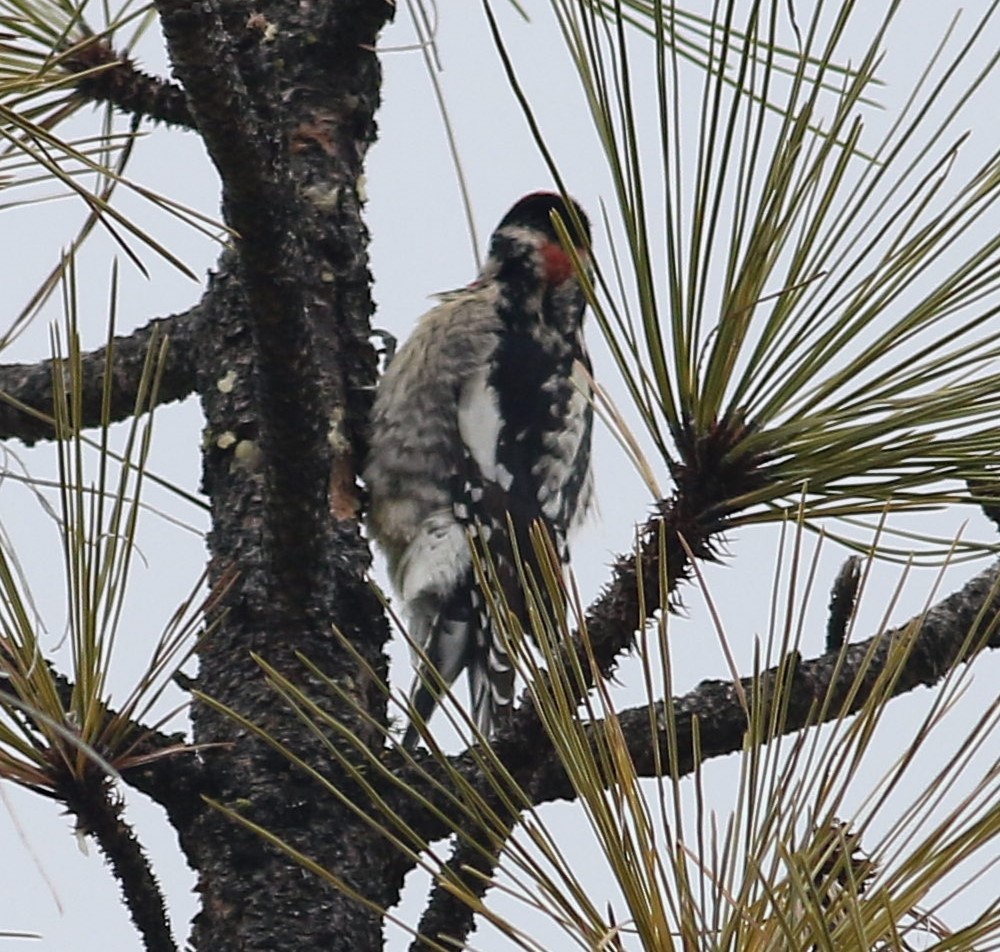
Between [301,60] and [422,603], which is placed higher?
[301,60]

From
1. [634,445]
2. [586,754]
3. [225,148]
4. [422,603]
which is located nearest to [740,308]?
[634,445]

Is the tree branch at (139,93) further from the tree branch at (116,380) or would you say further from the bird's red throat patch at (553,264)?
the bird's red throat patch at (553,264)

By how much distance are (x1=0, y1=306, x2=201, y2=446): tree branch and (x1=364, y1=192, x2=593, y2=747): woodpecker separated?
583mm

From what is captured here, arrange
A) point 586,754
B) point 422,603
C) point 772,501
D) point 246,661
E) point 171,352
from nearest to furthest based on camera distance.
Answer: point 586,754
point 772,501
point 246,661
point 171,352
point 422,603

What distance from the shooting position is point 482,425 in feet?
12.3

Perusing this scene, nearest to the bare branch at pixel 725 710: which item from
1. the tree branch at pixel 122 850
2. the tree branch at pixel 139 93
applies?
the tree branch at pixel 122 850

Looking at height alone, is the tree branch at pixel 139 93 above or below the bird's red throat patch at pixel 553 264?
below

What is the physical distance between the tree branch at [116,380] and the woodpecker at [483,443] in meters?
0.58

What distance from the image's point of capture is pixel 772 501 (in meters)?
1.48

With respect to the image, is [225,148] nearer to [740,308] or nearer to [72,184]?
[72,184]

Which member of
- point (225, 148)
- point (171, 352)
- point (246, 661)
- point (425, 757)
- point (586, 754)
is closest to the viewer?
point (586, 754)

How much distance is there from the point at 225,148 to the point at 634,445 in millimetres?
450

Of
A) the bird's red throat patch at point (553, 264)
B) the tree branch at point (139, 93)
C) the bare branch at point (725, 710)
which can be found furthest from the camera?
the bird's red throat patch at point (553, 264)

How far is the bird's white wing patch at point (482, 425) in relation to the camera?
368cm
